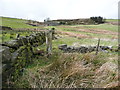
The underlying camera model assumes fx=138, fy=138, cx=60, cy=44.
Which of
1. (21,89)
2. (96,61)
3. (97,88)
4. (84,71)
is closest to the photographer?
(21,89)

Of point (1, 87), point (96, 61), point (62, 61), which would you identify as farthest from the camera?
point (96, 61)

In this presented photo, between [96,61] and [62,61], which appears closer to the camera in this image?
[62,61]

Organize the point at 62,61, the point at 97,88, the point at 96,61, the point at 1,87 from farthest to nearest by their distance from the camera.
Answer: the point at 96,61 < the point at 62,61 < the point at 97,88 < the point at 1,87

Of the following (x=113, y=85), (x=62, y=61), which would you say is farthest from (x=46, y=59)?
(x=113, y=85)

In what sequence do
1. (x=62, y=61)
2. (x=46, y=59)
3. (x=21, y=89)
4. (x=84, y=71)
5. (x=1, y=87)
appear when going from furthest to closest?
(x=46, y=59), (x=62, y=61), (x=84, y=71), (x=21, y=89), (x=1, y=87)

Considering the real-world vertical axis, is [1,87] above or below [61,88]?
above

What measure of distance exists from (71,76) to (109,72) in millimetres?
1280

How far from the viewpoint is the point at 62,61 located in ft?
14.7

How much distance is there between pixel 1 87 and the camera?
8.83ft

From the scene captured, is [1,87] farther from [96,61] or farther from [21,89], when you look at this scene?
[96,61]

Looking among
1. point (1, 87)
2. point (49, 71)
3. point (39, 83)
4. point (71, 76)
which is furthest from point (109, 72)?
point (1, 87)

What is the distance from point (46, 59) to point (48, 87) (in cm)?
260

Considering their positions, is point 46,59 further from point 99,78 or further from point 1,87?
point 1,87

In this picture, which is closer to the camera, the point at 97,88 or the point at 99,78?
the point at 97,88
